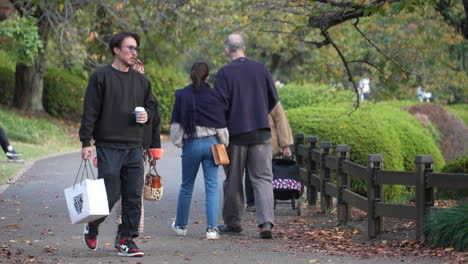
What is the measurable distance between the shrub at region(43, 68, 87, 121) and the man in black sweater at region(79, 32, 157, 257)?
22.5 metres

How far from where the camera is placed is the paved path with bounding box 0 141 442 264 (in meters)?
7.58

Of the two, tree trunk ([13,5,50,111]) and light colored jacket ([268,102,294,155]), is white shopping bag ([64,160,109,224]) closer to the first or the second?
light colored jacket ([268,102,294,155])

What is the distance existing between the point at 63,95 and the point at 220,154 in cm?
2188

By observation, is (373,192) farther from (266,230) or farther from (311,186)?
(311,186)

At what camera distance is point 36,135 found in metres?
24.6

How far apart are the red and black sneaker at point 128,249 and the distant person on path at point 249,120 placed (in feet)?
6.01

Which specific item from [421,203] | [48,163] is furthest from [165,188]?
[421,203]

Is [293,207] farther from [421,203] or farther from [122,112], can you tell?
[122,112]

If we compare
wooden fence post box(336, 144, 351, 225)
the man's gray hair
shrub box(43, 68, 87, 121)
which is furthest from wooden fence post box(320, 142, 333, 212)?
shrub box(43, 68, 87, 121)

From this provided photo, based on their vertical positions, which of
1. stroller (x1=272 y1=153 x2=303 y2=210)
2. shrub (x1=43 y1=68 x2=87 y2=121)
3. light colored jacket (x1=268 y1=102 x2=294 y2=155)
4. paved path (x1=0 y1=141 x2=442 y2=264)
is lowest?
paved path (x1=0 y1=141 x2=442 y2=264)

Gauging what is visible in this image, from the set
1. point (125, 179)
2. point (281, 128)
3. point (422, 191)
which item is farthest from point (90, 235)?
point (422, 191)

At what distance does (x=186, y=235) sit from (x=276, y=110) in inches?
63.0

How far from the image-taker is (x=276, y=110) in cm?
923

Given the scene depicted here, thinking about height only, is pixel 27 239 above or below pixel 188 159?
below
